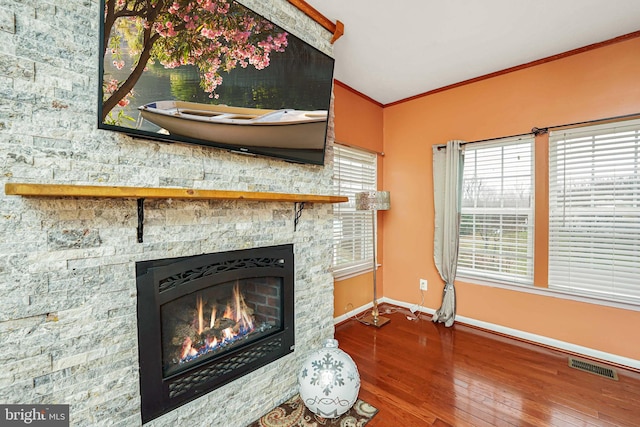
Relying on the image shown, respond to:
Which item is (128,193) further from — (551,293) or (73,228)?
(551,293)

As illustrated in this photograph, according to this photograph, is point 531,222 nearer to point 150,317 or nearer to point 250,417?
point 250,417

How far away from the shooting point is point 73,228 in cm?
108

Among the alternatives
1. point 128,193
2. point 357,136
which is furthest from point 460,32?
point 128,193

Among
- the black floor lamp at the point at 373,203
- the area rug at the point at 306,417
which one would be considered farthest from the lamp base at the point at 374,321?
the area rug at the point at 306,417

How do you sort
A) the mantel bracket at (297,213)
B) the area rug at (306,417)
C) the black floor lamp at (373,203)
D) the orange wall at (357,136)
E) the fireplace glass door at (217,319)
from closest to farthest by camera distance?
the fireplace glass door at (217,319)
the area rug at (306,417)
the mantel bracket at (297,213)
the black floor lamp at (373,203)
the orange wall at (357,136)

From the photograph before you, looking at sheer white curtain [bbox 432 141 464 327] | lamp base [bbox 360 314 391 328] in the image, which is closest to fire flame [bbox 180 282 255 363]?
lamp base [bbox 360 314 391 328]

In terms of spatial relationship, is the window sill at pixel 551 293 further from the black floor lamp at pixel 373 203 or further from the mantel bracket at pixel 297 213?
the mantel bracket at pixel 297 213

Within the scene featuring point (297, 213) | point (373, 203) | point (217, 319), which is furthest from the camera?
point (373, 203)

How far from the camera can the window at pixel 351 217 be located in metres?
3.08

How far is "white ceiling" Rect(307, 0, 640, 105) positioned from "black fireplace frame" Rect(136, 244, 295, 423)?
72.2 inches

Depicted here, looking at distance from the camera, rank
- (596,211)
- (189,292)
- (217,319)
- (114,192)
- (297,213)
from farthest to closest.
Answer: (596,211) → (297,213) → (217,319) → (189,292) → (114,192)

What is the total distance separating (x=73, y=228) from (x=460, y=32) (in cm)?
282

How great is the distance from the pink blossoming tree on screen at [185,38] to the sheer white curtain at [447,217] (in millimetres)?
2232

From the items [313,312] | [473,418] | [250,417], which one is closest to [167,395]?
[250,417]
